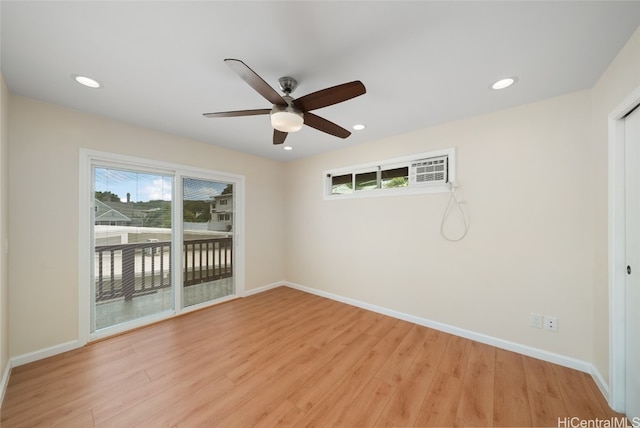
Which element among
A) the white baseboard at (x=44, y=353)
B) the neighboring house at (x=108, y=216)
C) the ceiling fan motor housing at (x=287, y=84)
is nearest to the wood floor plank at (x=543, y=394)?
the ceiling fan motor housing at (x=287, y=84)

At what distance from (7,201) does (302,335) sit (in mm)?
2971

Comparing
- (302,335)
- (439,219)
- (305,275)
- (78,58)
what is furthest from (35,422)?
(439,219)

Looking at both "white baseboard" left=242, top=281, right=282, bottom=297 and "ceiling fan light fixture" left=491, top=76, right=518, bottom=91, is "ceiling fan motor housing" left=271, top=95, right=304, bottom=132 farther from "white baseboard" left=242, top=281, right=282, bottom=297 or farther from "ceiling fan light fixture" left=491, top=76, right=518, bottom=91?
"white baseboard" left=242, top=281, right=282, bottom=297

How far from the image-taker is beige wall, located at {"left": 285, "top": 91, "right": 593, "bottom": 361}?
2.02 metres

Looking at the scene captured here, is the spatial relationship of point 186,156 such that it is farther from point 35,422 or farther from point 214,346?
point 35,422

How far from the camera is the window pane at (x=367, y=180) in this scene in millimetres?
3346

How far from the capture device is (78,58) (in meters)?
1.59

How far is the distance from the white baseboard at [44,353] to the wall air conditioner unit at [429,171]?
13.3 feet

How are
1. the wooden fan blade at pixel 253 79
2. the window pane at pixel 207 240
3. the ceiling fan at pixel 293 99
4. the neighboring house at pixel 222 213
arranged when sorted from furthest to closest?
the neighboring house at pixel 222 213
the window pane at pixel 207 240
the ceiling fan at pixel 293 99
the wooden fan blade at pixel 253 79

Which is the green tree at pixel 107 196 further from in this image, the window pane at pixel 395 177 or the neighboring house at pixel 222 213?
the window pane at pixel 395 177

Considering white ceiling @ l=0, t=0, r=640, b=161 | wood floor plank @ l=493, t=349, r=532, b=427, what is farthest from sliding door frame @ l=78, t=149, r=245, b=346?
wood floor plank @ l=493, t=349, r=532, b=427

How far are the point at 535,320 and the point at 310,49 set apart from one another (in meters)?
3.03

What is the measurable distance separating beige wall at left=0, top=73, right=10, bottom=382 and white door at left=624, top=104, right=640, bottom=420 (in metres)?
4.42

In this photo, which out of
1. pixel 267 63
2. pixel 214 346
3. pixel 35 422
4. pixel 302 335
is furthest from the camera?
pixel 302 335
